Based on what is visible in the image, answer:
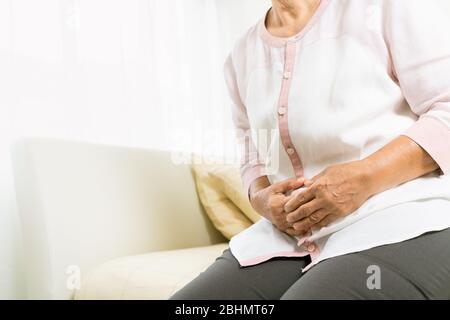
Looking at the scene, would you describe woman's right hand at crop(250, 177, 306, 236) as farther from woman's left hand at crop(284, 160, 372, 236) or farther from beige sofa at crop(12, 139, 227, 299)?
beige sofa at crop(12, 139, 227, 299)

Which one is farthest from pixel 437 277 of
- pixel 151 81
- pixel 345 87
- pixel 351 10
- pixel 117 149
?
pixel 151 81

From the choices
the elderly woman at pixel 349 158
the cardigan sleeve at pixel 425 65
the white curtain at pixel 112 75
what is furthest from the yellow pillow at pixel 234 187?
the cardigan sleeve at pixel 425 65

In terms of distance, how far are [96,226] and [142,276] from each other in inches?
11.0

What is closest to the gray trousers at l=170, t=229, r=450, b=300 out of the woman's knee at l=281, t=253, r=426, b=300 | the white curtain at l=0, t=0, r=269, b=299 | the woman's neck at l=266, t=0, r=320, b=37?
the woman's knee at l=281, t=253, r=426, b=300

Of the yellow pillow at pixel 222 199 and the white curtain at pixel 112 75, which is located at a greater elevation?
the white curtain at pixel 112 75

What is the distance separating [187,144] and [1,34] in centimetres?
94

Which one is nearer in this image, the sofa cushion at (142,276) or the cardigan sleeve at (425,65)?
the cardigan sleeve at (425,65)

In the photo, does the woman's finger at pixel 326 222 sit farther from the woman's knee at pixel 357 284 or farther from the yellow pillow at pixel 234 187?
the yellow pillow at pixel 234 187

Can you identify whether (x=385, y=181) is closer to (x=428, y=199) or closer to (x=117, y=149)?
(x=428, y=199)

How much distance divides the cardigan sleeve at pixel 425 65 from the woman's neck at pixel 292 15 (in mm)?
196

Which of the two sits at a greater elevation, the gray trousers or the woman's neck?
the woman's neck

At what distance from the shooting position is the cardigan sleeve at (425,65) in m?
0.81

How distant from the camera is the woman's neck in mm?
1021

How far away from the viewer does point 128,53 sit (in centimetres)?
207
